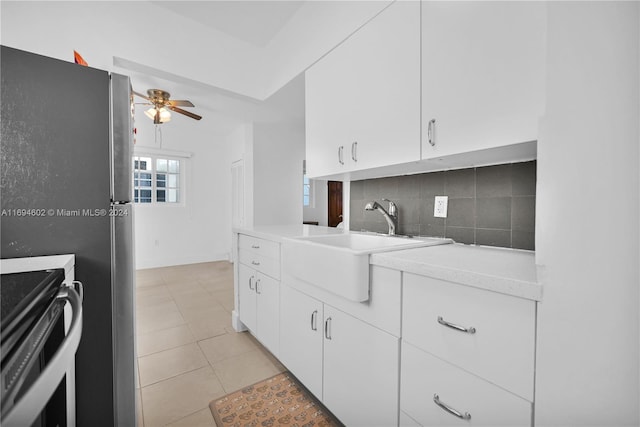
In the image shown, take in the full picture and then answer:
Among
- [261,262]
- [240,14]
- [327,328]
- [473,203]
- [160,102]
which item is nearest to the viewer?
[327,328]

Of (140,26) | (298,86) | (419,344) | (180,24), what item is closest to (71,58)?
(140,26)

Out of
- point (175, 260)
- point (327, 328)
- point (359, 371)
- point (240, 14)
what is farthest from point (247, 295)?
point (175, 260)

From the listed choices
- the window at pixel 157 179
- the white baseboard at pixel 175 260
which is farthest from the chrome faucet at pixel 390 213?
the window at pixel 157 179

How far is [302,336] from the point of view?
155 centimetres

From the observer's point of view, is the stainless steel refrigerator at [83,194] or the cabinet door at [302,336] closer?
the stainless steel refrigerator at [83,194]

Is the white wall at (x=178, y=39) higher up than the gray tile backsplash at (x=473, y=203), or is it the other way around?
the white wall at (x=178, y=39)

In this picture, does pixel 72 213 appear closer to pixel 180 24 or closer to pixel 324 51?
pixel 324 51

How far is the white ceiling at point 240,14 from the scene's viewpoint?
6.81 ft

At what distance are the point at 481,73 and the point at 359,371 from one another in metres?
1.34

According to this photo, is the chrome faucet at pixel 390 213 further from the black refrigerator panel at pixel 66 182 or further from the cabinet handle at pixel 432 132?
the black refrigerator panel at pixel 66 182

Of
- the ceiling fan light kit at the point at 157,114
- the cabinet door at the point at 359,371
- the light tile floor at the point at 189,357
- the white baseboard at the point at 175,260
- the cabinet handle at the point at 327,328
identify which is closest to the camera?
the cabinet door at the point at 359,371

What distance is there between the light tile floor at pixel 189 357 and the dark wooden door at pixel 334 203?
3.27m

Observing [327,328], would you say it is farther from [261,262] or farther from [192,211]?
[192,211]

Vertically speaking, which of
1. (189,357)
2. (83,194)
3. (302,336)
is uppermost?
(83,194)
